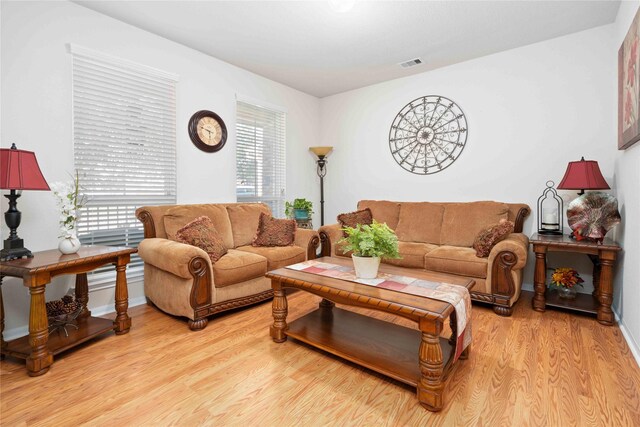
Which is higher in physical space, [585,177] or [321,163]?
[321,163]

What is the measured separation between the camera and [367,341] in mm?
2139

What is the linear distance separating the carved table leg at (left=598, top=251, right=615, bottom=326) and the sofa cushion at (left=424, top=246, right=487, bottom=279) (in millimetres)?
855

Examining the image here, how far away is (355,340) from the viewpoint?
216 cm

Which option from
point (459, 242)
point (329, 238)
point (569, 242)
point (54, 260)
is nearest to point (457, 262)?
point (459, 242)

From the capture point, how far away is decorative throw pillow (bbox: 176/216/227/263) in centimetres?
282

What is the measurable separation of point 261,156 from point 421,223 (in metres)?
2.27

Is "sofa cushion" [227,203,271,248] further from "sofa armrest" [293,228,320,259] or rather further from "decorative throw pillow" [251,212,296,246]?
"sofa armrest" [293,228,320,259]

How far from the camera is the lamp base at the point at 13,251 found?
2057mm

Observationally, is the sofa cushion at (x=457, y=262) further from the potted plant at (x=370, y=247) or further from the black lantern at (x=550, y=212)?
the potted plant at (x=370, y=247)

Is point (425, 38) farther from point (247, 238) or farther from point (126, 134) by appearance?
point (126, 134)

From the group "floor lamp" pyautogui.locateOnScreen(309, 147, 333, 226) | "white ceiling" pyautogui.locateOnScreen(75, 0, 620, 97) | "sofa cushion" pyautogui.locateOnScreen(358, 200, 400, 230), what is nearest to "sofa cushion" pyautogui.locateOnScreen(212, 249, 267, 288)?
"sofa cushion" pyautogui.locateOnScreen(358, 200, 400, 230)

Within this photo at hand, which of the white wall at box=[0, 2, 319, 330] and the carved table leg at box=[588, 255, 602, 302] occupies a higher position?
the white wall at box=[0, 2, 319, 330]

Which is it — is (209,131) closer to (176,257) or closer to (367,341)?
(176,257)

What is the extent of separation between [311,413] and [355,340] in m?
0.64
